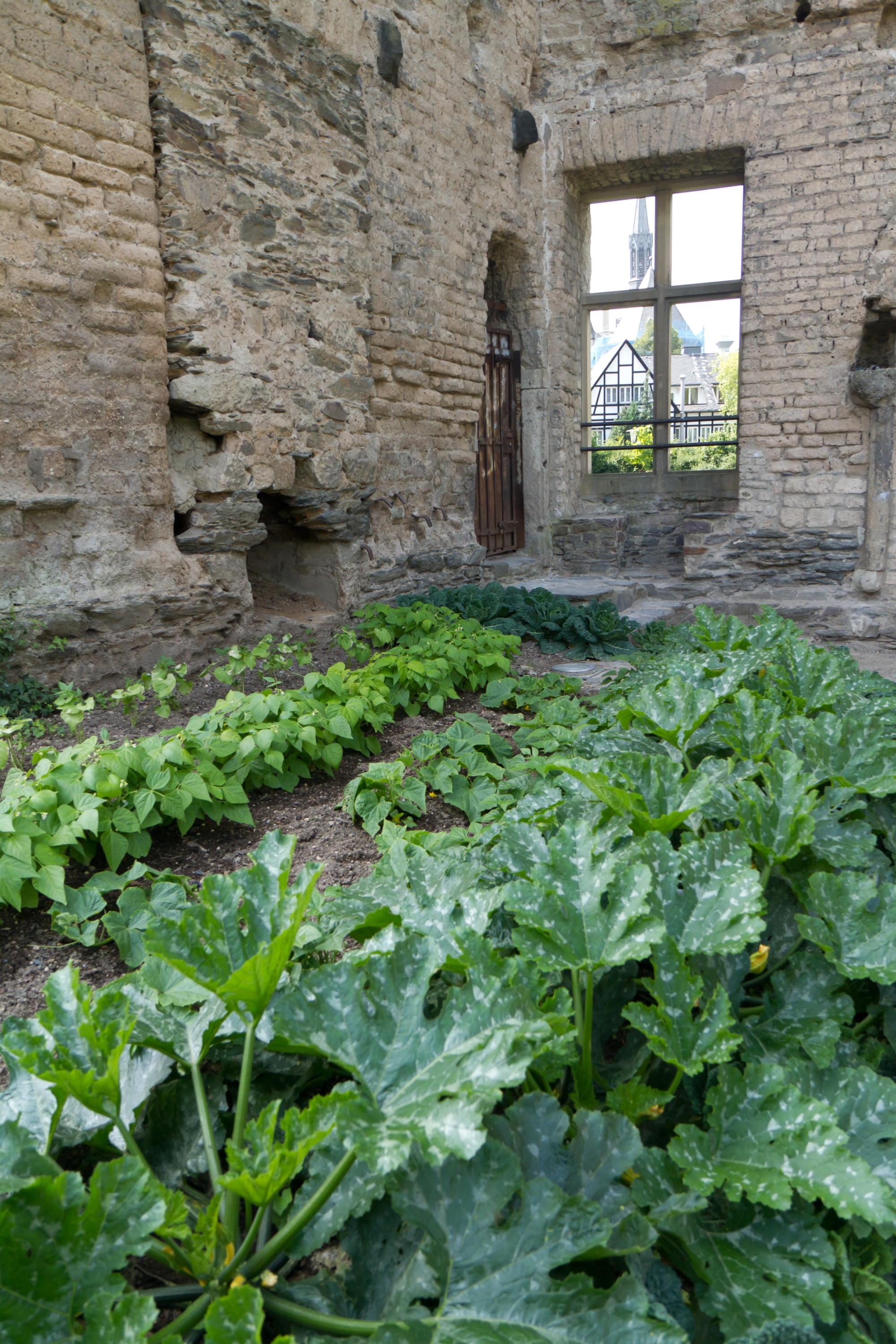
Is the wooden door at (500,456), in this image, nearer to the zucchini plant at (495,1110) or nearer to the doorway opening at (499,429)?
the doorway opening at (499,429)

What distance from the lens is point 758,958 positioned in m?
1.43

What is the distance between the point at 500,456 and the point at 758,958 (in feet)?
24.1

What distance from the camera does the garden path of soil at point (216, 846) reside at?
196 centimetres

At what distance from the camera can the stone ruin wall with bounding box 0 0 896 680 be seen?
4.02 metres

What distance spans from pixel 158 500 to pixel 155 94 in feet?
6.13

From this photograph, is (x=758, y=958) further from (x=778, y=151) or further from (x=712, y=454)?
(x=712, y=454)

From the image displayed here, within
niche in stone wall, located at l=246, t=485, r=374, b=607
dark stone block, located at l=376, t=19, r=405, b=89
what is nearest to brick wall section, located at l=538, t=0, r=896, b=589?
dark stone block, located at l=376, t=19, r=405, b=89

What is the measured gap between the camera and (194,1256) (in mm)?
955

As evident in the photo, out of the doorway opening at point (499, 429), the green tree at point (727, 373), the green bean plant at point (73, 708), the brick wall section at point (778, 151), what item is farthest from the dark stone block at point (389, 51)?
the green tree at point (727, 373)

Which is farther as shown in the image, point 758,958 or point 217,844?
point 217,844

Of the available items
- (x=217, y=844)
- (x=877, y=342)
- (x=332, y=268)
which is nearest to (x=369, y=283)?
(x=332, y=268)

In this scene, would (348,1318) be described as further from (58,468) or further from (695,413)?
(695,413)

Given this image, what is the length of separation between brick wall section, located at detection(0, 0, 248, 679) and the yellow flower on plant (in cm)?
346

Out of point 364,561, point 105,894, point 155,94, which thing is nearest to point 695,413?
point 364,561
